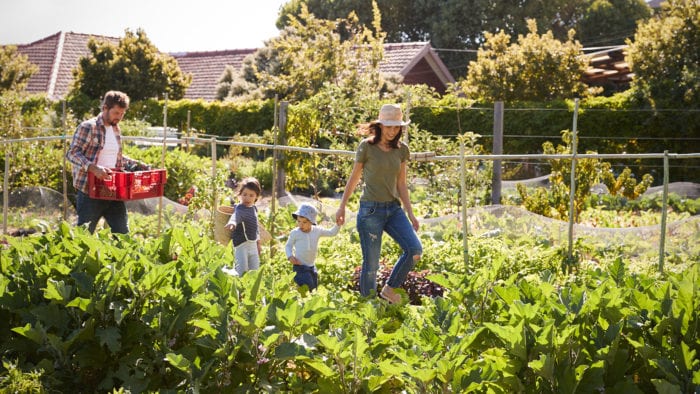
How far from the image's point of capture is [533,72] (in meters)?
17.8

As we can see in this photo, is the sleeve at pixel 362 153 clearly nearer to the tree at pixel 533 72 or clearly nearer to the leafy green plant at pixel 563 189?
the leafy green plant at pixel 563 189

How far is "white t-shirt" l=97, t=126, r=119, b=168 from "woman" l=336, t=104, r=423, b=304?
2001mm

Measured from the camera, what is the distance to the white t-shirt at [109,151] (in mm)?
6391

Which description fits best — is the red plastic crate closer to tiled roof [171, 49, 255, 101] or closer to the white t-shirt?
the white t-shirt

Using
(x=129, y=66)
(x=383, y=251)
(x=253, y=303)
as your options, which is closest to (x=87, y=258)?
(x=253, y=303)

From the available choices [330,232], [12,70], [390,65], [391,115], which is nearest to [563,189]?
[330,232]

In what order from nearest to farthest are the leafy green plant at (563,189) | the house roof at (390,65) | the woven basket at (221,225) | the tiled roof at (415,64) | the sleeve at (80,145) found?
the sleeve at (80,145) → the woven basket at (221,225) → the leafy green plant at (563,189) → the tiled roof at (415,64) → the house roof at (390,65)

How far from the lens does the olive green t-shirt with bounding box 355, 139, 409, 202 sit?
18.5ft

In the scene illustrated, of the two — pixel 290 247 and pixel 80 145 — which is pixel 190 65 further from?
pixel 290 247

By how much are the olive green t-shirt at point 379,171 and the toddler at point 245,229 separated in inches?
44.4

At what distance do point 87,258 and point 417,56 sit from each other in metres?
20.7

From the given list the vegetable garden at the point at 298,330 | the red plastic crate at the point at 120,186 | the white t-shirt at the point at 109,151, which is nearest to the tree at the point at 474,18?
the red plastic crate at the point at 120,186

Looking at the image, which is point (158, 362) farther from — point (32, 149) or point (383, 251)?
point (32, 149)

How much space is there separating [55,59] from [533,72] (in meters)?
19.1
